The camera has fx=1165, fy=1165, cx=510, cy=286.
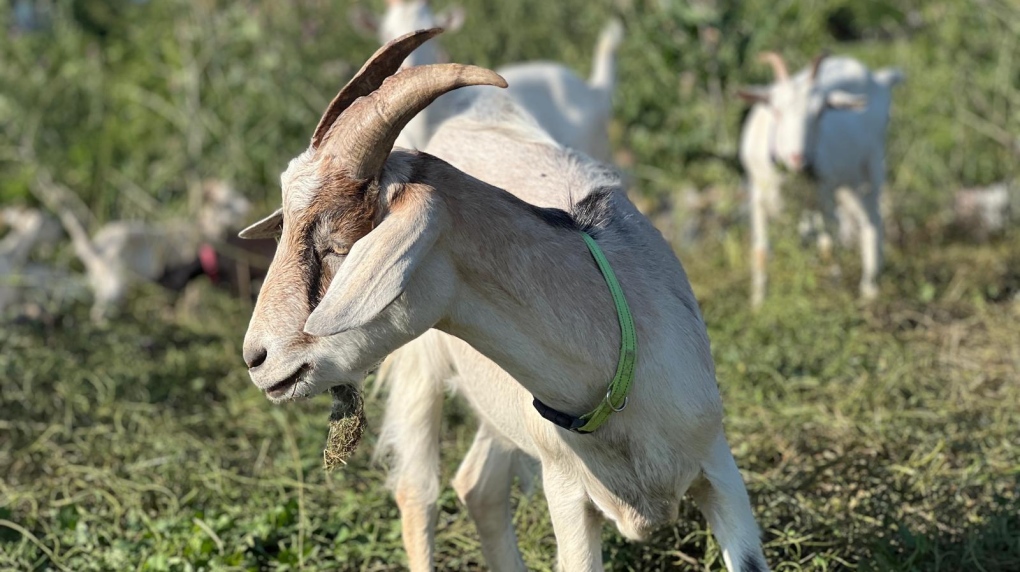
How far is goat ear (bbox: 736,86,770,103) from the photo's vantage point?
20.9ft

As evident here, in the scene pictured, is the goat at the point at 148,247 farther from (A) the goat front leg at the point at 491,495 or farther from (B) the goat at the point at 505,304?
(B) the goat at the point at 505,304

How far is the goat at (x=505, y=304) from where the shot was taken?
215 centimetres

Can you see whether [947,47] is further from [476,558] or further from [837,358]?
[476,558]

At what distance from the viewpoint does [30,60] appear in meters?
8.27

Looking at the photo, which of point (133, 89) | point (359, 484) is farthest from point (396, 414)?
point (133, 89)

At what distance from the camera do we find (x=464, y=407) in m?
4.73

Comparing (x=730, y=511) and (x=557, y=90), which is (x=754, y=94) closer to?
(x=557, y=90)

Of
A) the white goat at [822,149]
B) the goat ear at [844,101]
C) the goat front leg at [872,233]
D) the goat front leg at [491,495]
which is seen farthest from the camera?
the goat front leg at [872,233]

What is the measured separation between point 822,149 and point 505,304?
15.1ft

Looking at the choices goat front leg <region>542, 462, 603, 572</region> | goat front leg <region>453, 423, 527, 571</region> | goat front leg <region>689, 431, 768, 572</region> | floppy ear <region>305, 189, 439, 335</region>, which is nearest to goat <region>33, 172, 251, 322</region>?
goat front leg <region>453, 423, 527, 571</region>

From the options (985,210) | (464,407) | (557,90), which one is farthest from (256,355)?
(985,210)

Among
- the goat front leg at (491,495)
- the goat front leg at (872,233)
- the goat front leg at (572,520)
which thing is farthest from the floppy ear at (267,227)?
the goat front leg at (872,233)

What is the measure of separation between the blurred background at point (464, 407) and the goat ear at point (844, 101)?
52 cm

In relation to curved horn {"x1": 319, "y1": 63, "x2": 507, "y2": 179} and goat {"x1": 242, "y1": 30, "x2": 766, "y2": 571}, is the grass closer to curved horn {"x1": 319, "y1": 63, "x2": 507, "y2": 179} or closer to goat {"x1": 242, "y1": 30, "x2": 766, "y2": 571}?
goat {"x1": 242, "y1": 30, "x2": 766, "y2": 571}
